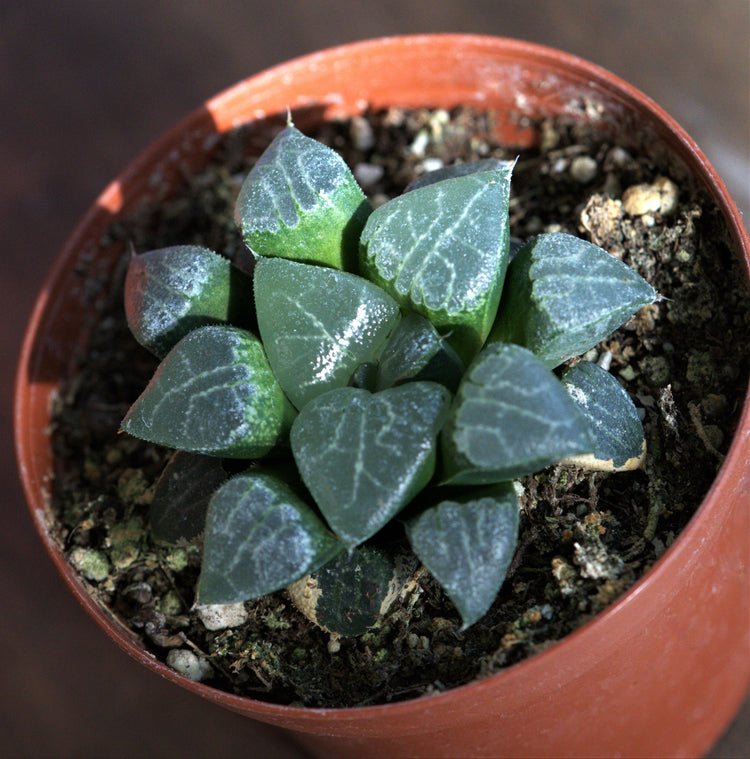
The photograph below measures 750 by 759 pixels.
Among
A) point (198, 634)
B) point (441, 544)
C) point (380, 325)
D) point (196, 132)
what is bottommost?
point (198, 634)

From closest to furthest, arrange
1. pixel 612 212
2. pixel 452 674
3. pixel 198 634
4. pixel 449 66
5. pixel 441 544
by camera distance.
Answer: pixel 441 544, pixel 452 674, pixel 198 634, pixel 612 212, pixel 449 66

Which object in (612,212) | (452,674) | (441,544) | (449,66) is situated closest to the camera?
(441,544)

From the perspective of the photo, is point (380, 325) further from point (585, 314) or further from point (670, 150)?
point (670, 150)

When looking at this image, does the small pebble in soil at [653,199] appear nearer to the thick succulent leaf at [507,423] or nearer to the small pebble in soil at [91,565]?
the thick succulent leaf at [507,423]

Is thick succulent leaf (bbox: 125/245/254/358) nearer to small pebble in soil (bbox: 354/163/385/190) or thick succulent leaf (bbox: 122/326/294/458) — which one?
thick succulent leaf (bbox: 122/326/294/458)

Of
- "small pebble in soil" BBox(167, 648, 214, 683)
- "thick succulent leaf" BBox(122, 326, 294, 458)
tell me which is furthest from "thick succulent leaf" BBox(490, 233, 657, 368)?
"small pebble in soil" BBox(167, 648, 214, 683)

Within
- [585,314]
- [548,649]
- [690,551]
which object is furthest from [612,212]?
[548,649]

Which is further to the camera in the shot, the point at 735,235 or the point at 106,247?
the point at 106,247
